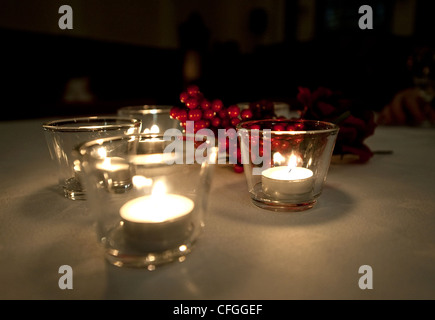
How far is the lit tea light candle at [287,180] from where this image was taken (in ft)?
1.62

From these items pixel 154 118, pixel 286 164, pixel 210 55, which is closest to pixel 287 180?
pixel 286 164

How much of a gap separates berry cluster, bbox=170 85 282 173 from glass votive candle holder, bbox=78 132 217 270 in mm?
224

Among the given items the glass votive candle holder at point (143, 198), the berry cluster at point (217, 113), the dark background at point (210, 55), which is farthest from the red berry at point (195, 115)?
the dark background at point (210, 55)

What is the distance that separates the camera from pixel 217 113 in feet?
2.17

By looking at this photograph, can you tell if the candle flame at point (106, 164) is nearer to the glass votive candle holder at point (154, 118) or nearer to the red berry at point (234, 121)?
the red berry at point (234, 121)

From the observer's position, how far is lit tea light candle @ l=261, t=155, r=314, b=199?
49 cm

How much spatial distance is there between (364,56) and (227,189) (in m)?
2.21

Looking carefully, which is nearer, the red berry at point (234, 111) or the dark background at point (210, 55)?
the red berry at point (234, 111)

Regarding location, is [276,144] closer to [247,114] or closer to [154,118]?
[247,114]

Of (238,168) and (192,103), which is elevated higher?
(192,103)

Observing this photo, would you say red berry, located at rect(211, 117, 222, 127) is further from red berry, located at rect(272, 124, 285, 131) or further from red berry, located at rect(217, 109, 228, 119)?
red berry, located at rect(272, 124, 285, 131)

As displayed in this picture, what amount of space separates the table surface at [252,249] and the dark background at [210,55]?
1.75m

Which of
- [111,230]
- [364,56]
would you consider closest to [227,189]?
[111,230]

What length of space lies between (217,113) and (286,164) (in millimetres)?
191
